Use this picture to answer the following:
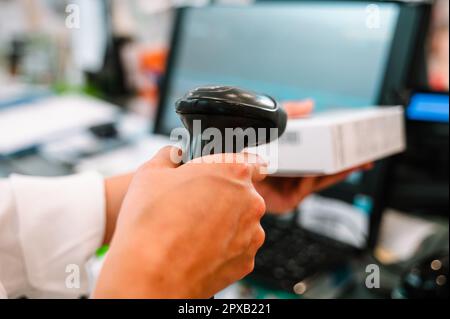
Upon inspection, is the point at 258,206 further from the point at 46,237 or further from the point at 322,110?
the point at 322,110

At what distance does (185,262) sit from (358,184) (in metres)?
0.41

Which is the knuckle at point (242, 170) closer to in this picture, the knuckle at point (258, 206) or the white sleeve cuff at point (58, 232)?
the knuckle at point (258, 206)

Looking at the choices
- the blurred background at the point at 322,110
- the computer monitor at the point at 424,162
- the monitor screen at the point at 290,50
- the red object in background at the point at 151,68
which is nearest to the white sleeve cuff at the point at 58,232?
the blurred background at the point at 322,110

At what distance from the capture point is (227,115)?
1.05 ft

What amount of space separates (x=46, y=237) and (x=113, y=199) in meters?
0.08

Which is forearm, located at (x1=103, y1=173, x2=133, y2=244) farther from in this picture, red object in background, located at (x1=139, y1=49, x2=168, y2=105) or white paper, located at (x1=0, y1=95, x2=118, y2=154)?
red object in background, located at (x1=139, y1=49, x2=168, y2=105)

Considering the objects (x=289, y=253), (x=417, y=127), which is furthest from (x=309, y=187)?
(x=417, y=127)

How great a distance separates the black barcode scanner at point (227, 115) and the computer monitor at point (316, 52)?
0.32m

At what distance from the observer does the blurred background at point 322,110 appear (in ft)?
1.88

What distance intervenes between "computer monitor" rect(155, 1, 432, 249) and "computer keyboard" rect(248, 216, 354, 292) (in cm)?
7

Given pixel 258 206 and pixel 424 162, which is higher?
pixel 258 206

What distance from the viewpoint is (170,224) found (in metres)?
0.29

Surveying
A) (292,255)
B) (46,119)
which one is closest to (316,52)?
(292,255)

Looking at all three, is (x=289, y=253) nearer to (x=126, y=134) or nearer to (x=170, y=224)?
(x=170, y=224)
